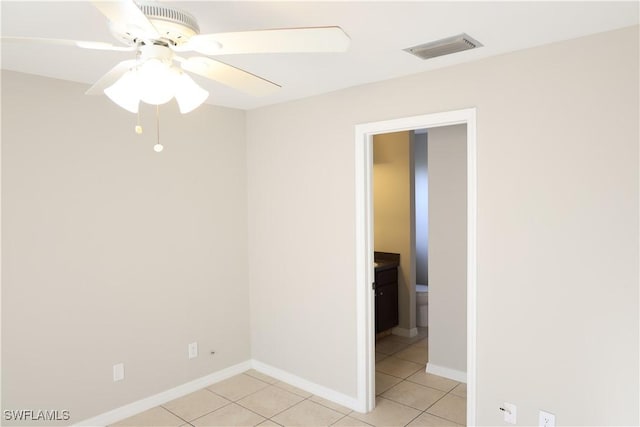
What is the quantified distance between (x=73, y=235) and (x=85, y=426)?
1.33 m

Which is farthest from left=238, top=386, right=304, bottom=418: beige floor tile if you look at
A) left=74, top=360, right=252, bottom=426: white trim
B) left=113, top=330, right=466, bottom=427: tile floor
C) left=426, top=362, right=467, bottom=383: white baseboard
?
left=426, top=362, right=467, bottom=383: white baseboard

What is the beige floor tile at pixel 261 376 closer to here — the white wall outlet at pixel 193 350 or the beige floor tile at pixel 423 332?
the white wall outlet at pixel 193 350

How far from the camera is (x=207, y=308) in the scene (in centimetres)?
388

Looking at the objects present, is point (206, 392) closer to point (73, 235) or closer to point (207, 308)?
point (207, 308)

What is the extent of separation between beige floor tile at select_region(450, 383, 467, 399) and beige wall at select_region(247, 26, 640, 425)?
854mm

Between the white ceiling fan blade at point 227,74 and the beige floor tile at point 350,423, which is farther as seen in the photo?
the beige floor tile at point 350,423

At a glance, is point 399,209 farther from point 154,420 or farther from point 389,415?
point 154,420

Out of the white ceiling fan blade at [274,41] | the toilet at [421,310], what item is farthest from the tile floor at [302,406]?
the white ceiling fan blade at [274,41]

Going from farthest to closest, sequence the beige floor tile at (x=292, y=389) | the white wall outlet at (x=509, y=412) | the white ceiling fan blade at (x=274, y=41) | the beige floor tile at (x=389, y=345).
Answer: the beige floor tile at (x=389, y=345) → the beige floor tile at (x=292, y=389) → the white wall outlet at (x=509, y=412) → the white ceiling fan blade at (x=274, y=41)

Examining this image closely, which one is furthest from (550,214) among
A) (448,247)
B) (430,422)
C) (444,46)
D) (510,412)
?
(430,422)

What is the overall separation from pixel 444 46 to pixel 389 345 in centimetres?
326

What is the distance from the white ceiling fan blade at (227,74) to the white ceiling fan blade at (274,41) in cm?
10

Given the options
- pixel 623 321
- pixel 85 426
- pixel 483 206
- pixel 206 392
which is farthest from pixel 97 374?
pixel 623 321

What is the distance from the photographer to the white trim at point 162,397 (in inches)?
126
